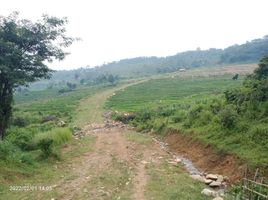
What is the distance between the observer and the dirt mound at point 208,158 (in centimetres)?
Answer: 1642

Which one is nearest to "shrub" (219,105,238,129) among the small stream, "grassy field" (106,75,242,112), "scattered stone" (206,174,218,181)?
the small stream

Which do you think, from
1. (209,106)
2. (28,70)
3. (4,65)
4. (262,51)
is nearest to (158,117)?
(209,106)

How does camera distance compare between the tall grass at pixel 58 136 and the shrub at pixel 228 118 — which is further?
the tall grass at pixel 58 136

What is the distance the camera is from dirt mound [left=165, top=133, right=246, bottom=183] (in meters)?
16.4

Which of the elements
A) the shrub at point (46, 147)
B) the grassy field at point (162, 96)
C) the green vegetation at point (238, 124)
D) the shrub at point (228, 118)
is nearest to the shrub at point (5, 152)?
the shrub at point (46, 147)

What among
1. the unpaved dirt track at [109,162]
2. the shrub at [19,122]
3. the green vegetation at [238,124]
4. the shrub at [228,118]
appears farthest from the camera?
the shrub at [19,122]

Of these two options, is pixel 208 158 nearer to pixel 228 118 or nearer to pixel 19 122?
pixel 228 118

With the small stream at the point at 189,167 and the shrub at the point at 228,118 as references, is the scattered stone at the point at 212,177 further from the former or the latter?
the shrub at the point at 228,118

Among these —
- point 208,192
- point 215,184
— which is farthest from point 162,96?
point 208,192

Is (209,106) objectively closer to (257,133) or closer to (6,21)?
(257,133)

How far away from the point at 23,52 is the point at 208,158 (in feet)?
38.2

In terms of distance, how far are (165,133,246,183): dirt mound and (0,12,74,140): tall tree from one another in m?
8.89

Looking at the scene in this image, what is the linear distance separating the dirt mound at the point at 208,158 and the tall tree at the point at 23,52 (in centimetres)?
889

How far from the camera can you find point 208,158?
63.4 ft
